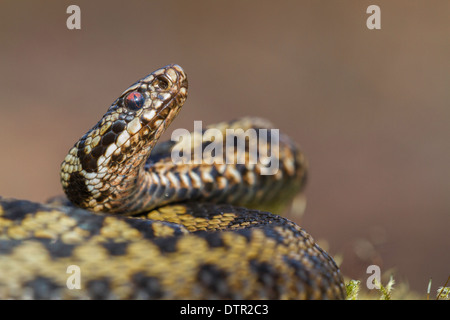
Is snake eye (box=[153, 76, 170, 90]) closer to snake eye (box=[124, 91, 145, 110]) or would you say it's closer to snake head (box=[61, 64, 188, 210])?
snake head (box=[61, 64, 188, 210])

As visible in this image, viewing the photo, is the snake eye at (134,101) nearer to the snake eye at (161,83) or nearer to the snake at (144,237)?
the snake at (144,237)

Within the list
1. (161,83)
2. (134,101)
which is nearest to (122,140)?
(134,101)

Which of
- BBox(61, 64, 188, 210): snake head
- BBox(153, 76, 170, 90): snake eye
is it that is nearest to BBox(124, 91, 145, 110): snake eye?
BBox(61, 64, 188, 210): snake head

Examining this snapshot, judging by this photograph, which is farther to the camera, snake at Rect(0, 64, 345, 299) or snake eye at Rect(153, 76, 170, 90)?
snake eye at Rect(153, 76, 170, 90)

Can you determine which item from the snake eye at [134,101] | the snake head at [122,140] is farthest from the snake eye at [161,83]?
the snake eye at [134,101]

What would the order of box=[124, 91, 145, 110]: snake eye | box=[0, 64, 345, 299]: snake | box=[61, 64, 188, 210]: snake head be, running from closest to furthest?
box=[0, 64, 345, 299]: snake, box=[61, 64, 188, 210]: snake head, box=[124, 91, 145, 110]: snake eye

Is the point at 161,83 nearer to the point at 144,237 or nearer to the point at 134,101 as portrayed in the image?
the point at 134,101

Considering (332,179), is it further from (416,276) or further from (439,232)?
(416,276)

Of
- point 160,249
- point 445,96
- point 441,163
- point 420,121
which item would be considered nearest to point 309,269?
point 160,249
